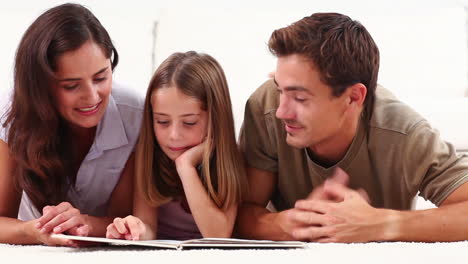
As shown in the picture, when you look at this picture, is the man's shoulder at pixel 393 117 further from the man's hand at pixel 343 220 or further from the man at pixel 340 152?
the man's hand at pixel 343 220

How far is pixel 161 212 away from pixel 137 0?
1469mm

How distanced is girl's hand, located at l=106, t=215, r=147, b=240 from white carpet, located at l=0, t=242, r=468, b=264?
214 mm

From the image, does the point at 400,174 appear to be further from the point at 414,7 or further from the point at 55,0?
the point at 55,0

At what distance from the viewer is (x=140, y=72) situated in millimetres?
2615

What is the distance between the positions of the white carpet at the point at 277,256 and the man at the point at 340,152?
0.24 m

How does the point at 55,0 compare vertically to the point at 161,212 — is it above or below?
above

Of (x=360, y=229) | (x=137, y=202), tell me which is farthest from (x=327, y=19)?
(x=137, y=202)

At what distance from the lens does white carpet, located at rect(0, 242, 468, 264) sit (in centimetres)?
111

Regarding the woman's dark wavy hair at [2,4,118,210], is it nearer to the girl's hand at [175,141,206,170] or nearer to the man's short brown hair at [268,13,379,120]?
the girl's hand at [175,141,206,170]


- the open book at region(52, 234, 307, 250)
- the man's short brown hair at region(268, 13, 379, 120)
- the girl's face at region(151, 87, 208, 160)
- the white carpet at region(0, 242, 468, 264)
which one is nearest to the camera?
the white carpet at region(0, 242, 468, 264)

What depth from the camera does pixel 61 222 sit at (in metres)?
1.49

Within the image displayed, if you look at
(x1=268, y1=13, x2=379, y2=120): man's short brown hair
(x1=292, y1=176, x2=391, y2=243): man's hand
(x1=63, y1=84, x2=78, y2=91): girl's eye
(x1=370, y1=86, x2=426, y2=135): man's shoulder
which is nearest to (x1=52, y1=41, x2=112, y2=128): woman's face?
(x1=63, y1=84, x2=78, y2=91): girl's eye

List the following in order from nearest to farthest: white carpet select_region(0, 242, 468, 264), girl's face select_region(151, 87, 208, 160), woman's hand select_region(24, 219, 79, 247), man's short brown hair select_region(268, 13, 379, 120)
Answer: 1. white carpet select_region(0, 242, 468, 264)
2. woman's hand select_region(24, 219, 79, 247)
3. man's short brown hair select_region(268, 13, 379, 120)
4. girl's face select_region(151, 87, 208, 160)

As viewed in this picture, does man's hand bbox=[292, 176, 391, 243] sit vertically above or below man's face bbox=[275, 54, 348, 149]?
below
